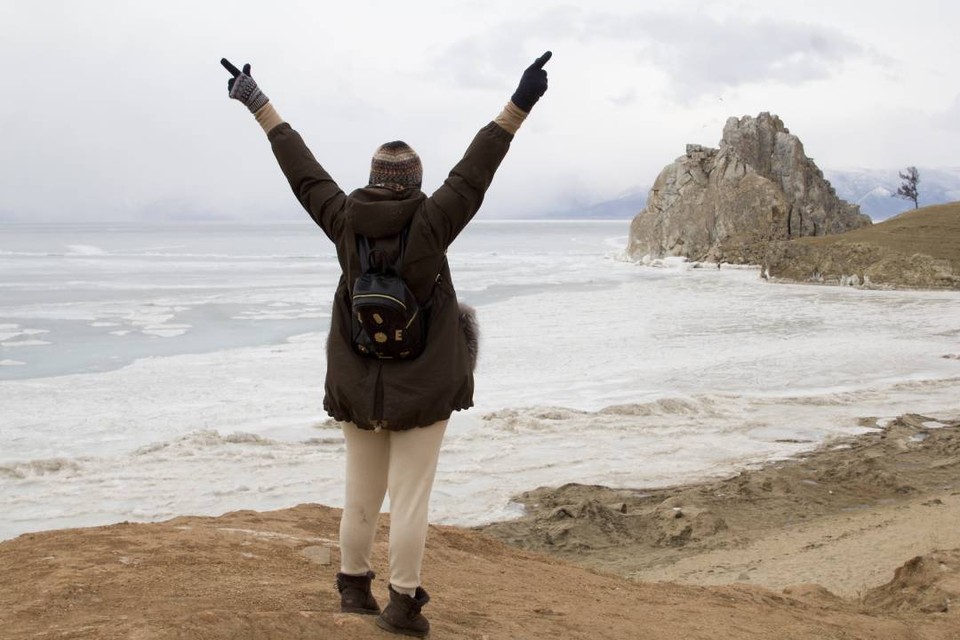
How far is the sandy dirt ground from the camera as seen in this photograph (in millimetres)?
Result: 4449

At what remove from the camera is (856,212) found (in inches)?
2457

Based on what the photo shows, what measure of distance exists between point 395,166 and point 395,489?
1278 mm

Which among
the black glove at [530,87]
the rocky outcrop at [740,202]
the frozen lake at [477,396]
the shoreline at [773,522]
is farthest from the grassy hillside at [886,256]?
the black glove at [530,87]

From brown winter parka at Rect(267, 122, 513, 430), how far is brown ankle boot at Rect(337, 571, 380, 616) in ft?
2.63

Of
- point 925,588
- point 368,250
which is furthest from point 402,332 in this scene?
point 925,588

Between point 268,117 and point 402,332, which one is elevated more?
point 268,117

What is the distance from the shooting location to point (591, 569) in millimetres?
6918

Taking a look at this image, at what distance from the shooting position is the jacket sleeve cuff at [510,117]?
3764mm

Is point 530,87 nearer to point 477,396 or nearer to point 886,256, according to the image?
point 477,396

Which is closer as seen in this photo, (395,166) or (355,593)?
(395,166)

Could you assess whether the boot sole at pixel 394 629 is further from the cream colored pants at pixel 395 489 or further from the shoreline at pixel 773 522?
the shoreline at pixel 773 522

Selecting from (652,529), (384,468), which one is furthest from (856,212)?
(384,468)

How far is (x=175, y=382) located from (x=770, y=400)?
9254 mm

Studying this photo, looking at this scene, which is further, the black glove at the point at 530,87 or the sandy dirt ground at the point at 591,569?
the sandy dirt ground at the point at 591,569
